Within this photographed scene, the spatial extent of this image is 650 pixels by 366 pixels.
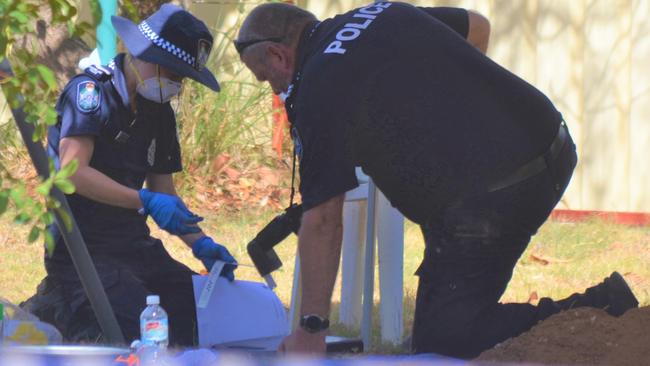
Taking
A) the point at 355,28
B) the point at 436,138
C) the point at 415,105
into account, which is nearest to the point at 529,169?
the point at 436,138

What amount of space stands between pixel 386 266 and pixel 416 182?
966 millimetres

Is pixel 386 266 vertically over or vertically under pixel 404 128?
under

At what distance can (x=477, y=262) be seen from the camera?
12.7 ft

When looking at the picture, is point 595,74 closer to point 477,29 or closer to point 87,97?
point 477,29

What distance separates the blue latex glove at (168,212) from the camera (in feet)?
13.6

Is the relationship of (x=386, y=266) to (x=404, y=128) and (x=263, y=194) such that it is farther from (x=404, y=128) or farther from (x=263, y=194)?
(x=263, y=194)

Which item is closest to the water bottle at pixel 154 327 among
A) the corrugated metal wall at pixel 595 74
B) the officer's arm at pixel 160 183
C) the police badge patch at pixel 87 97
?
the police badge patch at pixel 87 97

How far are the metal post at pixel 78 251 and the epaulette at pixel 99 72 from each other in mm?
812

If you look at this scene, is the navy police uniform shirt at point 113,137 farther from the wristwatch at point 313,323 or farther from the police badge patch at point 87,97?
the wristwatch at point 313,323

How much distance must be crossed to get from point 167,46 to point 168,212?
2.17 feet

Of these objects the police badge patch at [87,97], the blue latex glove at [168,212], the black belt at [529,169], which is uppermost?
the police badge patch at [87,97]

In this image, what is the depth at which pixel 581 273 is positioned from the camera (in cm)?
629

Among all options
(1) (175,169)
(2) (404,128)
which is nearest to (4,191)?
(2) (404,128)

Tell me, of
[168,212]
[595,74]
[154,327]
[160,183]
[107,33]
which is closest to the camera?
[154,327]
